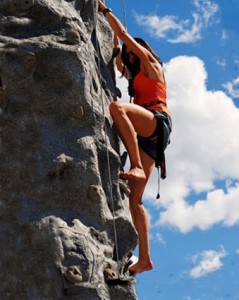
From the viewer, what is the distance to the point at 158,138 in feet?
32.2

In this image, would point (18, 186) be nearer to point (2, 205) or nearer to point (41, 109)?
point (2, 205)

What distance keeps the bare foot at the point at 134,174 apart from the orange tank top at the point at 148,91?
3.61ft

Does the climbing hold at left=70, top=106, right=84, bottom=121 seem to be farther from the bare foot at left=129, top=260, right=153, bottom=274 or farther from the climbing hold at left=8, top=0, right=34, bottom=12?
the bare foot at left=129, top=260, right=153, bottom=274

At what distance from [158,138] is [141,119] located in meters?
0.53

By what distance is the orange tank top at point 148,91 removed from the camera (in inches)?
390

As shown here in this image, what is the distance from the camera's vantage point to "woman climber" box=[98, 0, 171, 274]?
9.22 metres

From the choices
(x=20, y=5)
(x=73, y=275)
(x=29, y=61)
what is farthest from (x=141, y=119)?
(x=73, y=275)

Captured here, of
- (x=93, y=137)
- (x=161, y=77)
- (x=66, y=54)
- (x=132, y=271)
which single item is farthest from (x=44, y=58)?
(x=132, y=271)

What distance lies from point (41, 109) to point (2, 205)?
1298 millimetres

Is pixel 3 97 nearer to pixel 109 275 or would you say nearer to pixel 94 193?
pixel 94 193

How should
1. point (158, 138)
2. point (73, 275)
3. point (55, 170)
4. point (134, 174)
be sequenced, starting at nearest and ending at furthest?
point (73, 275), point (55, 170), point (134, 174), point (158, 138)

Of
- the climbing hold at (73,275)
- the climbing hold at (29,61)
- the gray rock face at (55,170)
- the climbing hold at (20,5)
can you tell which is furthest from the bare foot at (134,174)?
the climbing hold at (20,5)

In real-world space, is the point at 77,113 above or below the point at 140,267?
above

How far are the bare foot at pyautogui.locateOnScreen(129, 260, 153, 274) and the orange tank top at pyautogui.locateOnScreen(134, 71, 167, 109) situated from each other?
7.08ft
